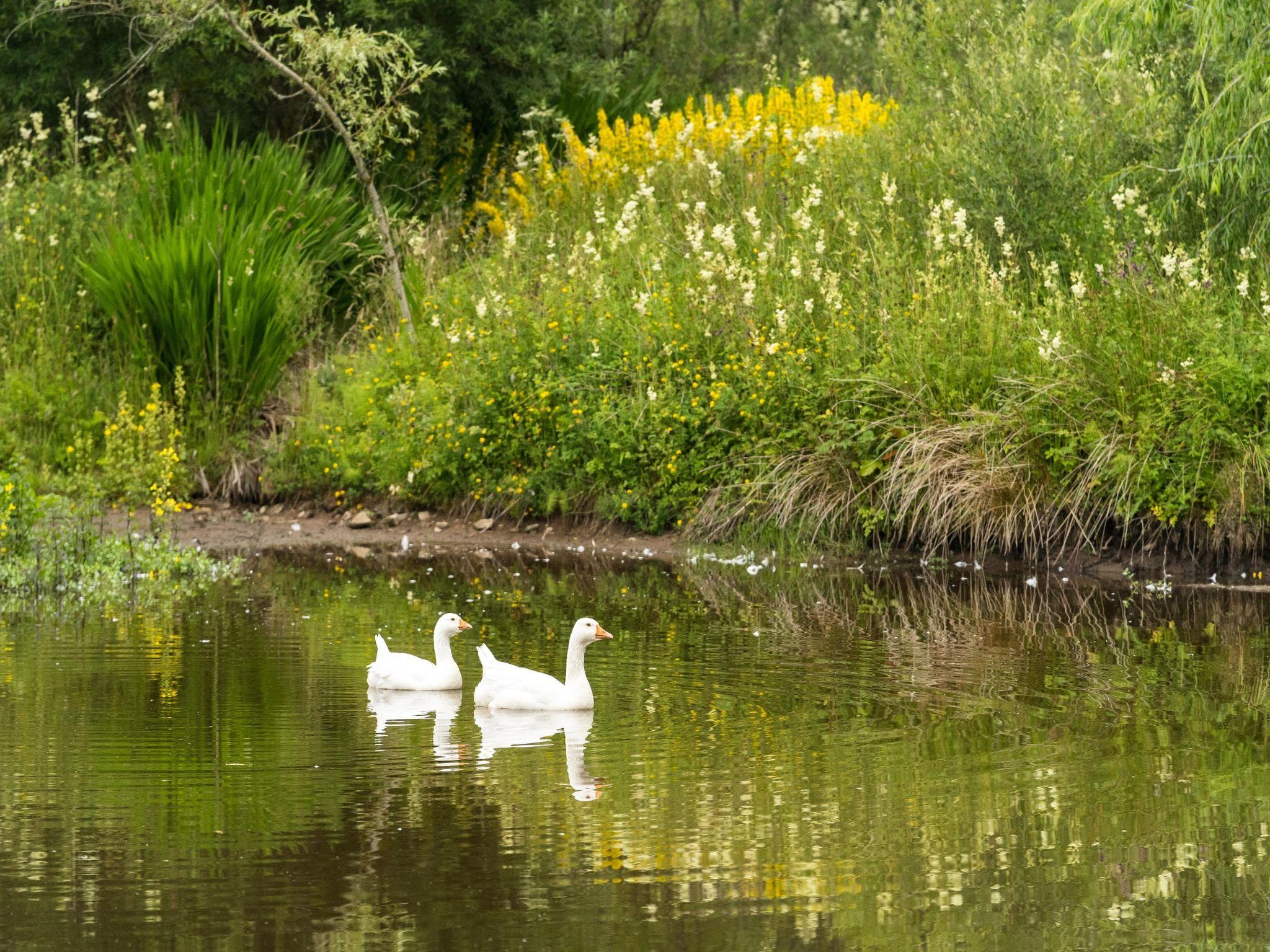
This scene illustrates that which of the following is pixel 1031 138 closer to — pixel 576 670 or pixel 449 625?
pixel 449 625

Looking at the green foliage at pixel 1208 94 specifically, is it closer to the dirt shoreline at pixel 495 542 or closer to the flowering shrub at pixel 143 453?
the dirt shoreline at pixel 495 542

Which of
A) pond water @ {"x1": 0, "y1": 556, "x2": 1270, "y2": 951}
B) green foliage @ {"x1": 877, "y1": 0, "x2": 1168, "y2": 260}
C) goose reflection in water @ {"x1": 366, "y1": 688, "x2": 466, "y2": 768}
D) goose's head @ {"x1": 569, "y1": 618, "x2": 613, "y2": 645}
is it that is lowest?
goose reflection in water @ {"x1": 366, "y1": 688, "x2": 466, "y2": 768}

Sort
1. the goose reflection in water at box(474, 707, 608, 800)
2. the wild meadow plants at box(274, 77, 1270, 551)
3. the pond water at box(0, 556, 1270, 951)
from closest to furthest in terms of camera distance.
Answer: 1. the pond water at box(0, 556, 1270, 951)
2. the goose reflection in water at box(474, 707, 608, 800)
3. the wild meadow plants at box(274, 77, 1270, 551)

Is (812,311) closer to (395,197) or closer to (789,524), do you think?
(789,524)

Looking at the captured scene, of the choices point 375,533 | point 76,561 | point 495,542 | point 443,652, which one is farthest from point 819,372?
point 443,652

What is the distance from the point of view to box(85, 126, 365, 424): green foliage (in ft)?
58.3

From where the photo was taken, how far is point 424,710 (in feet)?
28.7

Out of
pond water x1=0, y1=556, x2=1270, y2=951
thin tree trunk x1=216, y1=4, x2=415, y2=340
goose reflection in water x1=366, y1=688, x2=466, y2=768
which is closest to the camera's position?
pond water x1=0, y1=556, x2=1270, y2=951

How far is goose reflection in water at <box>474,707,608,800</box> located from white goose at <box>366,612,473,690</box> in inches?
15.0

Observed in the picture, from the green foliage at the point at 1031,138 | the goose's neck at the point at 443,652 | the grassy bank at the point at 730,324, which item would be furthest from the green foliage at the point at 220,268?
the goose's neck at the point at 443,652

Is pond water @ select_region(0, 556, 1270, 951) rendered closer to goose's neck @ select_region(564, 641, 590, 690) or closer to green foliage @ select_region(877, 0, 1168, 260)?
goose's neck @ select_region(564, 641, 590, 690)

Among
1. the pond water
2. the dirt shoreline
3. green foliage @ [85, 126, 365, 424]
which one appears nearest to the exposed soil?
the dirt shoreline

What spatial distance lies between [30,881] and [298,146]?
14817 millimetres

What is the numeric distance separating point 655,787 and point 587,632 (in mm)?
1831
